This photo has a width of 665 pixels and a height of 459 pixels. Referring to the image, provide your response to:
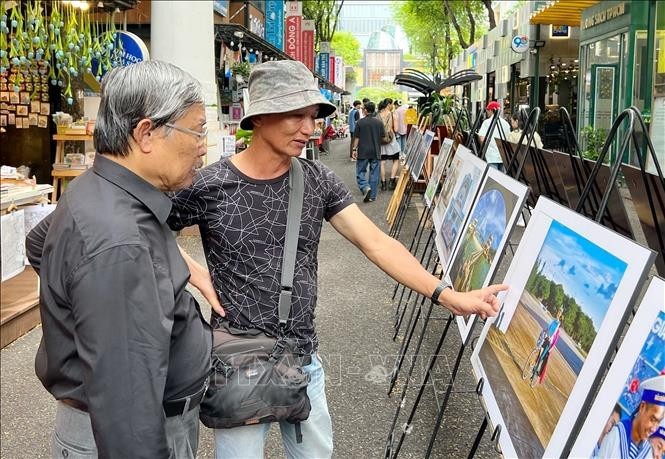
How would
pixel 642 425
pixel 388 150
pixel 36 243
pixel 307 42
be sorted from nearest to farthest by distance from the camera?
pixel 642 425
pixel 36 243
pixel 388 150
pixel 307 42

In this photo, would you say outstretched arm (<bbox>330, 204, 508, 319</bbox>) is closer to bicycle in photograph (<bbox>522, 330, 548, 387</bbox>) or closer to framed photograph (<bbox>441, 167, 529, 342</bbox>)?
framed photograph (<bbox>441, 167, 529, 342</bbox>)

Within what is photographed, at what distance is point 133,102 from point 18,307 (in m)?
4.53

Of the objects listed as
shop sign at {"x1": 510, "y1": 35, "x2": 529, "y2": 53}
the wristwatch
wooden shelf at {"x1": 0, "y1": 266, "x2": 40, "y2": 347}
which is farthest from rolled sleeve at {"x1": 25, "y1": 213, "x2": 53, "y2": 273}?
shop sign at {"x1": 510, "y1": 35, "x2": 529, "y2": 53}

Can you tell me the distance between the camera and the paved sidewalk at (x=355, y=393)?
162 inches

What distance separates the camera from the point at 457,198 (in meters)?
4.40

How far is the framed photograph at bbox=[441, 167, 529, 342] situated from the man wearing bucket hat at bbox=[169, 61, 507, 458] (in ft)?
1.03

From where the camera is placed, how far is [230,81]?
621 inches

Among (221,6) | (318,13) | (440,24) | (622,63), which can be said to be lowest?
(622,63)

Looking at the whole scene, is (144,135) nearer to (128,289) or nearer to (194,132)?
(194,132)

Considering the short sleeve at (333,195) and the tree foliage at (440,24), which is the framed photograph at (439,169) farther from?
the tree foliage at (440,24)

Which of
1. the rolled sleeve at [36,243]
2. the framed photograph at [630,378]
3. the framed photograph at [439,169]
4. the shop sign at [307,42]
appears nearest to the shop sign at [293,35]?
the shop sign at [307,42]

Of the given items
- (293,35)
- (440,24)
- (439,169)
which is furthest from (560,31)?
(440,24)

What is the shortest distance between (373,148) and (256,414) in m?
12.2

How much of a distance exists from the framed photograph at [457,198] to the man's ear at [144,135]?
2107 millimetres
